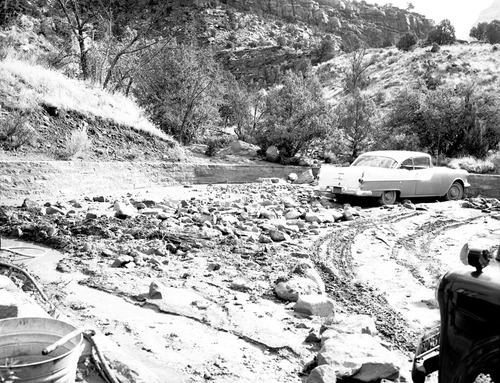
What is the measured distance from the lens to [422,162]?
1379 centimetres

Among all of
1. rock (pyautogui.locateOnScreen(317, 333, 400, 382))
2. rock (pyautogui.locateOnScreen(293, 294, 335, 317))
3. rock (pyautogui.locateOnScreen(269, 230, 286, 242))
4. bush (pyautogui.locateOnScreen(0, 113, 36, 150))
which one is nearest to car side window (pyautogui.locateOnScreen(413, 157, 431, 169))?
rock (pyautogui.locateOnScreen(269, 230, 286, 242))

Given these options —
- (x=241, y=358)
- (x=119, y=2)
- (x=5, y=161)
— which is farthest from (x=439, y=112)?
(x=119, y=2)

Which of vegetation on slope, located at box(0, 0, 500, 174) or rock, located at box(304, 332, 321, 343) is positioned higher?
vegetation on slope, located at box(0, 0, 500, 174)

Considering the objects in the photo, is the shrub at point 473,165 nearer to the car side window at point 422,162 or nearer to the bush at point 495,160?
the bush at point 495,160

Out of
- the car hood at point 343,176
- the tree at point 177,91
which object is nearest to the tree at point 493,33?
the tree at point 177,91

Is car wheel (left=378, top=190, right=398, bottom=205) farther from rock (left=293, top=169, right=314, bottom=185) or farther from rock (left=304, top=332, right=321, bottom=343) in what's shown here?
rock (left=304, top=332, right=321, bottom=343)

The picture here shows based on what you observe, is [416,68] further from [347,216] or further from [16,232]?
[16,232]

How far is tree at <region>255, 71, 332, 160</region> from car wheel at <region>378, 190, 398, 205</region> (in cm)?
921

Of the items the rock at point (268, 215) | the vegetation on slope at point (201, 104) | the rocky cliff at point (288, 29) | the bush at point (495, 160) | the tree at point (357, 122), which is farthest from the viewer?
the rocky cliff at point (288, 29)

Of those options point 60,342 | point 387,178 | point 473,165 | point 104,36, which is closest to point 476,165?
point 473,165

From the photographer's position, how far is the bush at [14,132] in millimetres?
13291

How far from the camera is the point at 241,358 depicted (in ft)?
12.8

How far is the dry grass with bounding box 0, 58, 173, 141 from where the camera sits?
15008 mm

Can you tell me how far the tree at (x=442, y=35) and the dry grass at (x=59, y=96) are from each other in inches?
2013
